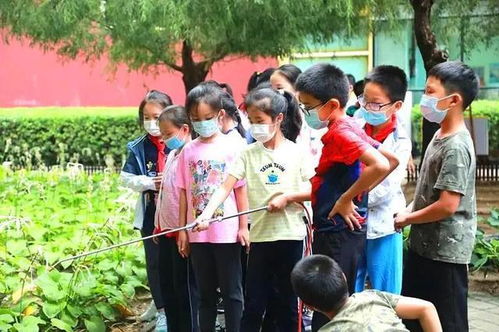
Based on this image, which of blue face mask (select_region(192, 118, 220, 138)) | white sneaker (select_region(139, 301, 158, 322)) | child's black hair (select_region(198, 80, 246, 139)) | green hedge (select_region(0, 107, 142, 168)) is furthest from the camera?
green hedge (select_region(0, 107, 142, 168))

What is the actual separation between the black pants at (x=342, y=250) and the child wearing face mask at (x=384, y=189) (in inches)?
12.2

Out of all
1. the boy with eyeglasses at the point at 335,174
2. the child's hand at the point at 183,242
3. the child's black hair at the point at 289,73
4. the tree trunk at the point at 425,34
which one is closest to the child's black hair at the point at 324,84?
the boy with eyeglasses at the point at 335,174

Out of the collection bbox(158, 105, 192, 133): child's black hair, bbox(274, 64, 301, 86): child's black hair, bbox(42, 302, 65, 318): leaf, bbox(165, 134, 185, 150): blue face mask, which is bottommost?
bbox(42, 302, 65, 318): leaf

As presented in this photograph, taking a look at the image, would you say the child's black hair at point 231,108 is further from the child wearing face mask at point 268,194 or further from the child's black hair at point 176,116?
the child wearing face mask at point 268,194

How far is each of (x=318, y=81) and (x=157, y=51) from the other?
18.1 ft

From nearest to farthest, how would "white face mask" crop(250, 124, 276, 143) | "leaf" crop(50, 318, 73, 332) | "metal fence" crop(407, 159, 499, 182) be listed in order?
1. "white face mask" crop(250, 124, 276, 143)
2. "leaf" crop(50, 318, 73, 332)
3. "metal fence" crop(407, 159, 499, 182)

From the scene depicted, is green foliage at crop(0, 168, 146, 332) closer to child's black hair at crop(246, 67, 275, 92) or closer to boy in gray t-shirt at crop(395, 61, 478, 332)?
child's black hair at crop(246, 67, 275, 92)

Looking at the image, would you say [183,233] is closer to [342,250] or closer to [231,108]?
[231,108]

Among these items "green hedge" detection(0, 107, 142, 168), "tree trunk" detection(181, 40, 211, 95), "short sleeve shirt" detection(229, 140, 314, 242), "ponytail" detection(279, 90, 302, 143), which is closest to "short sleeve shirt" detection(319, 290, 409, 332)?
"short sleeve shirt" detection(229, 140, 314, 242)

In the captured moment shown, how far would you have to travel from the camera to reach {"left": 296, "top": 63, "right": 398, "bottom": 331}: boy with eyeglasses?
3.37 metres

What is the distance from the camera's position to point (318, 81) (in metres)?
3.48

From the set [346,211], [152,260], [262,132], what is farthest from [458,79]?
[152,260]

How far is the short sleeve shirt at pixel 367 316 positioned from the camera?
2.68m

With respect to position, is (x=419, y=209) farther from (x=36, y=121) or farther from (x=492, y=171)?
(x=36, y=121)
